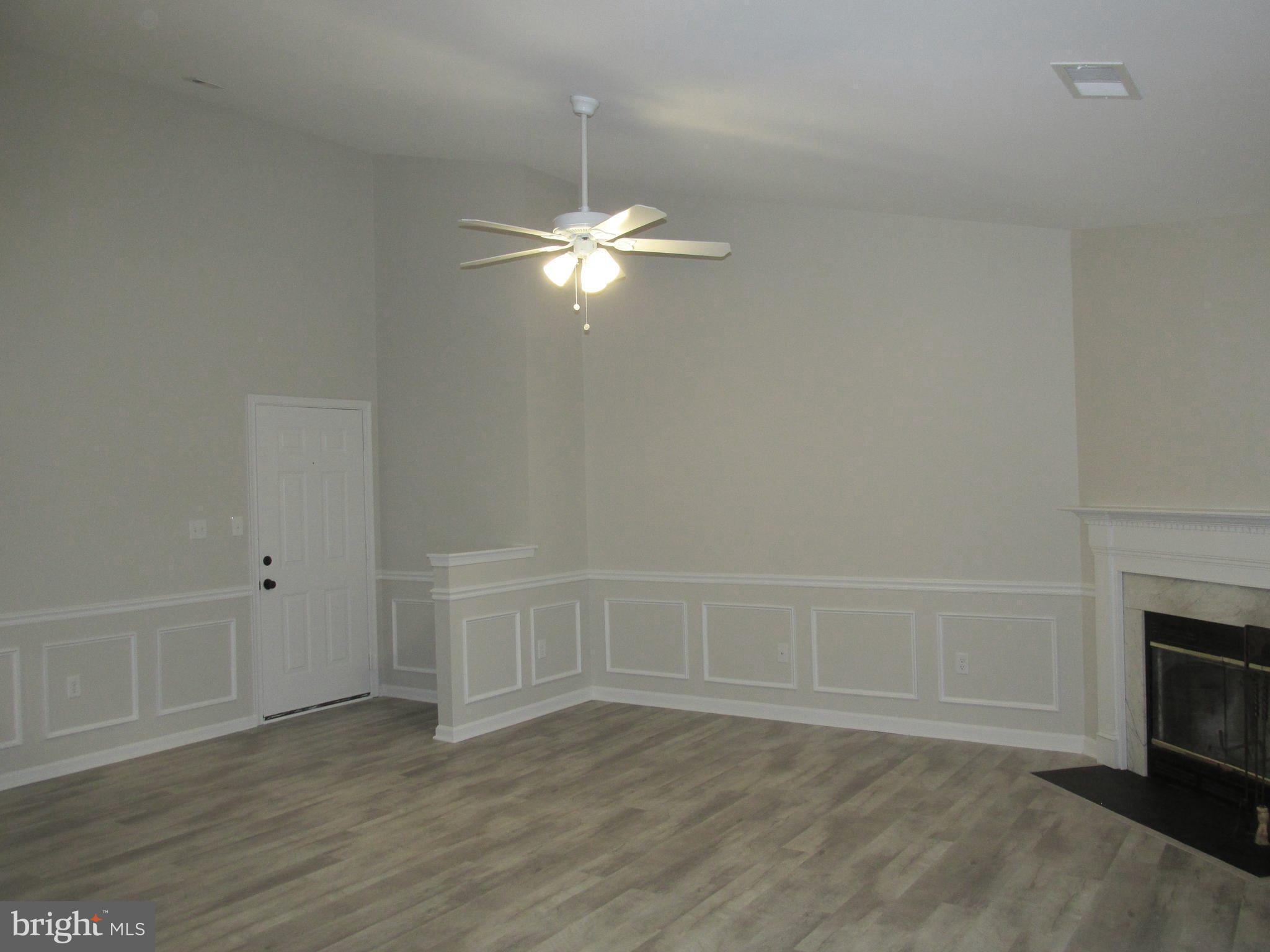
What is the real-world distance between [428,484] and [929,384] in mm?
3304

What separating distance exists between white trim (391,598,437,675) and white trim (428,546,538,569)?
2.30 ft

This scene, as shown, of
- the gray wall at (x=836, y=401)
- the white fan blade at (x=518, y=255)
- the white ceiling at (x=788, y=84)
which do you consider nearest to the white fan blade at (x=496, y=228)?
the white fan blade at (x=518, y=255)

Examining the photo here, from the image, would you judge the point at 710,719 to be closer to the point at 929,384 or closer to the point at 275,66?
the point at 929,384

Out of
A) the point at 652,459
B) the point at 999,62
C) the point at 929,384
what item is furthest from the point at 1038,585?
the point at 999,62

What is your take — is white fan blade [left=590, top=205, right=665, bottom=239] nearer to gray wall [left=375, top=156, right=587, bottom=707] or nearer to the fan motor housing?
the fan motor housing

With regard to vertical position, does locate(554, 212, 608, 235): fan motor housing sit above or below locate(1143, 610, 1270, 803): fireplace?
above

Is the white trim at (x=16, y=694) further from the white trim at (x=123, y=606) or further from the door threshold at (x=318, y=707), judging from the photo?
the door threshold at (x=318, y=707)

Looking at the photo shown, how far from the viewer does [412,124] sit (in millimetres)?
5309

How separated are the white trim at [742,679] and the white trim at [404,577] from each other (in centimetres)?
190

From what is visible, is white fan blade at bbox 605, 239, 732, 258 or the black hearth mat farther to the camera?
white fan blade at bbox 605, 239, 732, 258

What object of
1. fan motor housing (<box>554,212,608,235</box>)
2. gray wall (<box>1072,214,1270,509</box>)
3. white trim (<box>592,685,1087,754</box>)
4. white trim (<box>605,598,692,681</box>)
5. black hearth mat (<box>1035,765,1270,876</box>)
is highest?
fan motor housing (<box>554,212,608,235</box>)

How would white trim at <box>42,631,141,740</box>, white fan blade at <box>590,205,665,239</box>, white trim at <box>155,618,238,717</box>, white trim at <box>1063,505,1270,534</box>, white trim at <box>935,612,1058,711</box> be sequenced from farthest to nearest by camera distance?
white trim at <box>155,618,238,717</box>, white trim at <box>935,612,1058,711</box>, white trim at <box>42,631,141,740</box>, white trim at <box>1063,505,1270,534</box>, white fan blade at <box>590,205,665,239</box>

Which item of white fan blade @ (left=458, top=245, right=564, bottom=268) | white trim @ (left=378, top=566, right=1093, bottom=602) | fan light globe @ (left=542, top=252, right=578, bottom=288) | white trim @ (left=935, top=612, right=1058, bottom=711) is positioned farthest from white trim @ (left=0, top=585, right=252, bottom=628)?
white trim @ (left=935, top=612, right=1058, bottom=711)

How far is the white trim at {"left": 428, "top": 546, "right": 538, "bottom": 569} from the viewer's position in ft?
17.2
